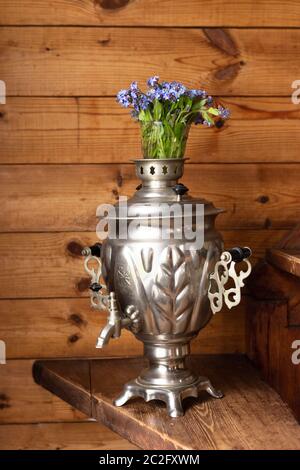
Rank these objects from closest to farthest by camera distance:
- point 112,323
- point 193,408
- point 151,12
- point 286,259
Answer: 1. point 112,323
2. point 193,408
3. point 286,259
4. point 151,12

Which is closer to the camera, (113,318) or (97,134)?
(113,318)

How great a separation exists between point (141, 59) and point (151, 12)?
0.39 feet

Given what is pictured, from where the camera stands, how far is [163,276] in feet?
4.36

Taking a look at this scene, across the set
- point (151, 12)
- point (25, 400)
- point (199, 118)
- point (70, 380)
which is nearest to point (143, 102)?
point (199, 118)

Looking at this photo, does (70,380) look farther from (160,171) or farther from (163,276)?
(160,171)

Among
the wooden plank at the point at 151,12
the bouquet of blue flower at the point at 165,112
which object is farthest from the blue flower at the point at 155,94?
the wooden plank at the point at 151,12

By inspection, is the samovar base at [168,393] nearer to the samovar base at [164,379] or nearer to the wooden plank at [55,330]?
the samovar base at [164,379]

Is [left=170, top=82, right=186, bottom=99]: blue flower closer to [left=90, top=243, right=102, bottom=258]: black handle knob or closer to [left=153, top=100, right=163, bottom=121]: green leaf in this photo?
[left=153, top=100, right=163, bottom=121]: green leaf

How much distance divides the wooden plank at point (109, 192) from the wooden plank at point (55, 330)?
20cm

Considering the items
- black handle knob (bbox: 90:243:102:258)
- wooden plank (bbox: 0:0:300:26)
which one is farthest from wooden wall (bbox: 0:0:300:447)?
black handle knob (bbox: 90:243:102:258)
